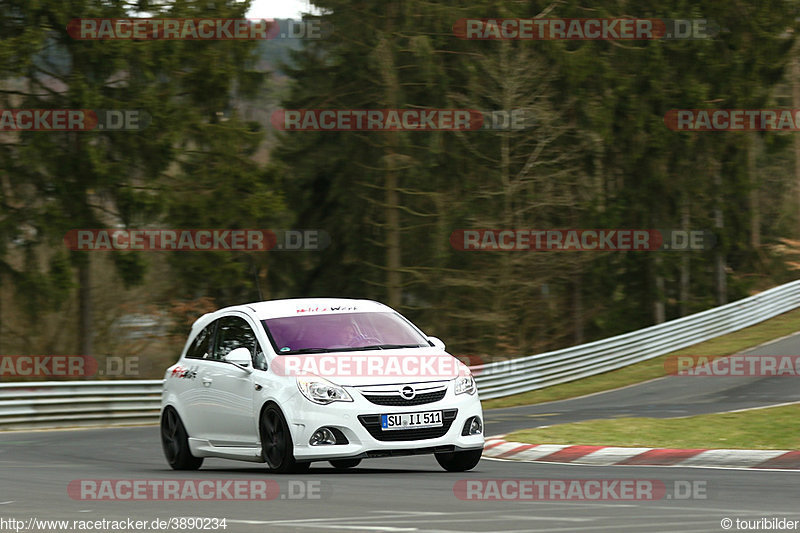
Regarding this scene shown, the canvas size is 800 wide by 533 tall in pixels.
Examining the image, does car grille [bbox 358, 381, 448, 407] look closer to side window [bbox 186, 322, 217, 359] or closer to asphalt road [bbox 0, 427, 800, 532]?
asphalt road [bbox 0, 427, 800, 532]

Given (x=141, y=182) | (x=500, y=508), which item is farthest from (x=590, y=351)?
(x=500, y=508)

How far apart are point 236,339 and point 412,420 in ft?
7.93

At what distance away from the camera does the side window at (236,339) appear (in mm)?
12383

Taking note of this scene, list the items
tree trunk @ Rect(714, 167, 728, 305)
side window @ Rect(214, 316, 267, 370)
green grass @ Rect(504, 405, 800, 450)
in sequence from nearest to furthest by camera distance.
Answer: side window @ Rect(214, 316, 267, 370) → green grass @ Rect(504, 405, 800, 450) → tree trunk @ Rect(714, 167, 728, 305)

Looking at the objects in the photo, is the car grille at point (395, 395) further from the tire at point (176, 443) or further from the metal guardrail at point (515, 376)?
the metal guardrail at point (515, 376)

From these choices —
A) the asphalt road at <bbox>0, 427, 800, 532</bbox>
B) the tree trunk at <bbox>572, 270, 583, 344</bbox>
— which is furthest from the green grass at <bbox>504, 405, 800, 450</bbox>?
the tree trunk at <bbox>572, 270, 583, 344</bbox>

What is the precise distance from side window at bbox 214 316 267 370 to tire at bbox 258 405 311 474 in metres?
0.58

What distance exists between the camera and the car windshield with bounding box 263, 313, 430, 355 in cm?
1216

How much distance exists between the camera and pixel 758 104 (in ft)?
147

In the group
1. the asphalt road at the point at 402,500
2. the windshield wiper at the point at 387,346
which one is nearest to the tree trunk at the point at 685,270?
the asphalt road at the point at 402,500

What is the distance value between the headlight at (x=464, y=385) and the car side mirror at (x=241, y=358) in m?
1.97

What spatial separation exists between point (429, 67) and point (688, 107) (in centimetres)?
1200

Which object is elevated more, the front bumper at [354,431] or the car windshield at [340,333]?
the car windshield at [340,333]

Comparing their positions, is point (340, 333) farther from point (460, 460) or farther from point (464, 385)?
point (460, 460)
